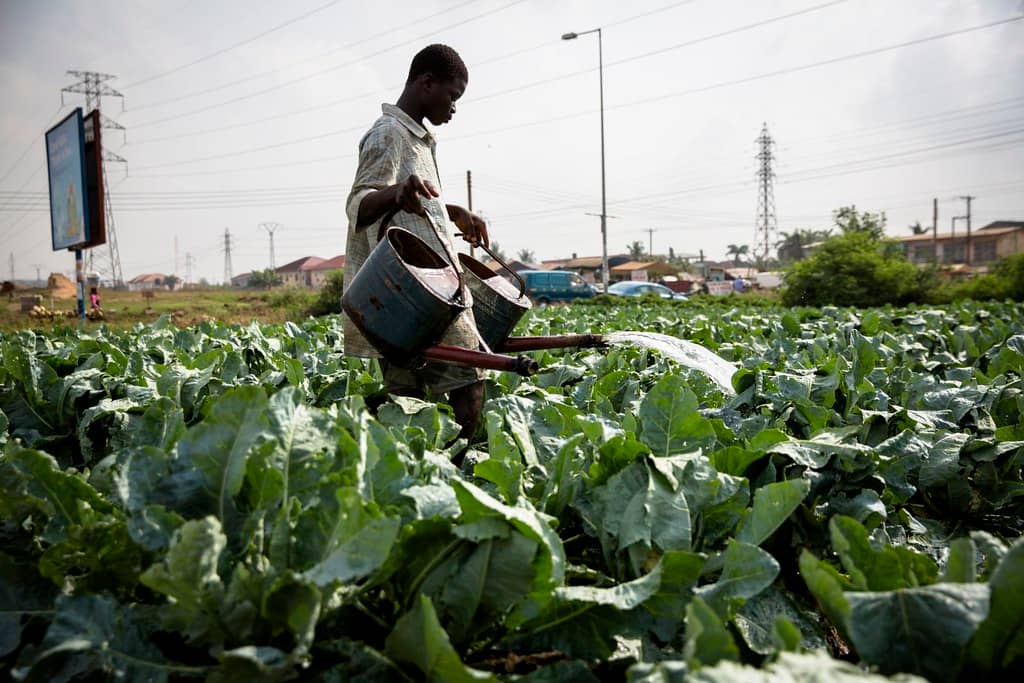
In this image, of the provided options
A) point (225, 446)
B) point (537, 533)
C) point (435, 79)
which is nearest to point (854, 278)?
point (435, 79)

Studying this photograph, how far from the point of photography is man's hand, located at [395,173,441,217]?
2367mm

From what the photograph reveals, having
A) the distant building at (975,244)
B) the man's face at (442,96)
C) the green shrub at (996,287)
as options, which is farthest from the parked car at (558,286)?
the distant building at (975,244)

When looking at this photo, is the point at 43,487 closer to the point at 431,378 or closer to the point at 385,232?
the point at 385,232

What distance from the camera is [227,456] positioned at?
48.3 inches

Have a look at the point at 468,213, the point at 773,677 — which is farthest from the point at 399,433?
the point at 468,213

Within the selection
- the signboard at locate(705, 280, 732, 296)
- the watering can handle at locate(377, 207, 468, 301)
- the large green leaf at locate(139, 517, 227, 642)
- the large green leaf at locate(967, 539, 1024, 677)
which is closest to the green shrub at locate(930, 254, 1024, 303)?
the signboard at locate(705, 280, 732, 296)

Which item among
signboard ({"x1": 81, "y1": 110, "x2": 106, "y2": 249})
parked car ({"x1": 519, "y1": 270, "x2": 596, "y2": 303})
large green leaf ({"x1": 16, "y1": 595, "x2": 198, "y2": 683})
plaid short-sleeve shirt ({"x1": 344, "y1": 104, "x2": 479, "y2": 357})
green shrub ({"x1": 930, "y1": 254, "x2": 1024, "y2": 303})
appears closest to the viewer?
large green leaf ({"x1": 16, "y1": 595, "x2": 198, "y2": 683})

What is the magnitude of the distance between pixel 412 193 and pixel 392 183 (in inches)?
19.5

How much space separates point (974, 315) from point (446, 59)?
932 cm

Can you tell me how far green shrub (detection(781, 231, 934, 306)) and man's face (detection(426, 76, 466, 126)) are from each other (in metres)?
22.7

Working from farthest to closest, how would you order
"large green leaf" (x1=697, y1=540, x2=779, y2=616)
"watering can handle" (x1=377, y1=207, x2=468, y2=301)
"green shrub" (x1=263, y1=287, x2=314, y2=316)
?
"green shrub" (x1=263, y1=287, x2=314, y2=316), "watering can handle" (x1=377, y1=207, x2=468, y2=301), "large green leaf" (x1=697, y1=540, x2=779, y2=616)

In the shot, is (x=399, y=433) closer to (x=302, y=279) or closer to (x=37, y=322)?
(x=37, y=322)

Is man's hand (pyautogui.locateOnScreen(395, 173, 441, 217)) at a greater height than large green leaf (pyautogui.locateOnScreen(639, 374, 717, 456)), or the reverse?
man's hand (pyautogui.locateOnScreen(395, 173, 441, 217))

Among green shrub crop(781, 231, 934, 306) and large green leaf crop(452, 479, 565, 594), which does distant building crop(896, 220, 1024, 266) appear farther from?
large green leaf crop(452, 479, 565, 594)
